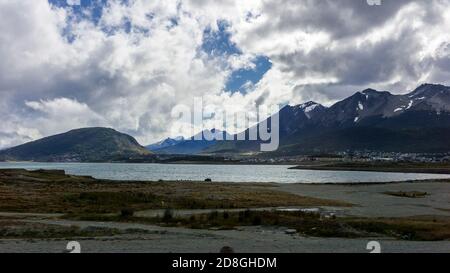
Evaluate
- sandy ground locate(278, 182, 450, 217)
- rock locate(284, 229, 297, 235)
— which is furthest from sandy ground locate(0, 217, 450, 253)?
sandy ground locate(278, 182, 450, 217)

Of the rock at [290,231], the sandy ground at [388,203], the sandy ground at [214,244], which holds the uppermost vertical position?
the sandy ground at [214,244]

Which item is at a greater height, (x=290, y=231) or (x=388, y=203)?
(x=290, y=231)

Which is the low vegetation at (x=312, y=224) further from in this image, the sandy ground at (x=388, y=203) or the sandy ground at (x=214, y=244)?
the sandy ground at (x=388, y=203)

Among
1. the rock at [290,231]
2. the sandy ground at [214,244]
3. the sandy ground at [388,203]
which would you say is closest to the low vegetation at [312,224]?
the rock at [290,231]

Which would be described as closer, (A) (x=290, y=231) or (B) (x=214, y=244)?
(B) (x=214, y=244)

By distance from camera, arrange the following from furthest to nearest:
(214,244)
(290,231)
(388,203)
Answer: (388,203) < (290,231) < (214,244)

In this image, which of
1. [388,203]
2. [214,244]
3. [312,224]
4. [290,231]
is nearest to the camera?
[214,244]

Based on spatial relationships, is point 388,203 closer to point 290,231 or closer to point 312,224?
point 312,224

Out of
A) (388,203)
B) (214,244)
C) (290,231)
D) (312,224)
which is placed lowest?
(388,203)

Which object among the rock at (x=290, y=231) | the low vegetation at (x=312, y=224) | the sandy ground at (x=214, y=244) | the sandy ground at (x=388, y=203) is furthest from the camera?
the sandy ground at (x=388, y=203)

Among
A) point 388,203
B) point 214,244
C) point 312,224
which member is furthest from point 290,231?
point 388,203
